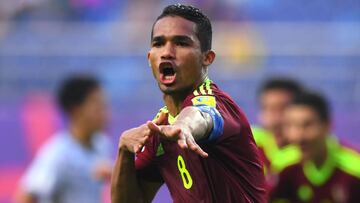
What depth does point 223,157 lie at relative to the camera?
3887mm

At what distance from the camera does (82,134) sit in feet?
25.8

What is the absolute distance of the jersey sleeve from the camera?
14.0 feet

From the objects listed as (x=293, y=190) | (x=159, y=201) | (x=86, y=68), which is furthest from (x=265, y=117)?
(x=86, y=68)

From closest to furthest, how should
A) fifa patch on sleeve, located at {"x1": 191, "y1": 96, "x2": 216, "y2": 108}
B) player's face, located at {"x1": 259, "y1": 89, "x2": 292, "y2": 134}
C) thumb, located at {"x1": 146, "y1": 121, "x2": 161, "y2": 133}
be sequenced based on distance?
thumb, located at {"x1": 146, "y1": 121, "x2": 161, "y2": 133} → fifa patch on sleeve, located at {"x1": 191, "y1": 96, "x2": 216, "y2": 108} → player's face, located at {"x1": 259, "y1": 89, "x2": 292, "y2": 134}

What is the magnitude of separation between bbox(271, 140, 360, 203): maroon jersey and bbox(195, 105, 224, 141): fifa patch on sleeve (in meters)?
2.96

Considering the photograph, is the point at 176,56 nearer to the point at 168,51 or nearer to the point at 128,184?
the point at 168,51

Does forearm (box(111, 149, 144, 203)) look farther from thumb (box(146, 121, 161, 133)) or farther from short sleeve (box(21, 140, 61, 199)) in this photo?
short sleeve (box(21, 140, 61, 199))

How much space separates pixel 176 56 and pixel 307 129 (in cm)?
322

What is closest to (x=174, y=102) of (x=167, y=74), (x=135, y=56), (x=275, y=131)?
(x=167, y=74)

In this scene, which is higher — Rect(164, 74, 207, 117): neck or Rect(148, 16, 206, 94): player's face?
Rect(148, 16, 206, 94): player's face

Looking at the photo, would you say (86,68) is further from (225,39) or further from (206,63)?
(206,63)

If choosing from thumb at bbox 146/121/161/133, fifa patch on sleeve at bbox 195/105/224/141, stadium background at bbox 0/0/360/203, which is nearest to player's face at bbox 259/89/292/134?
stadium background at bbox 0/0/360/203

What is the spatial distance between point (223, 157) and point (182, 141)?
2.30ft

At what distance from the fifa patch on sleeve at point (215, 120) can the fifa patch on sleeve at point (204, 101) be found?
0.15ft
